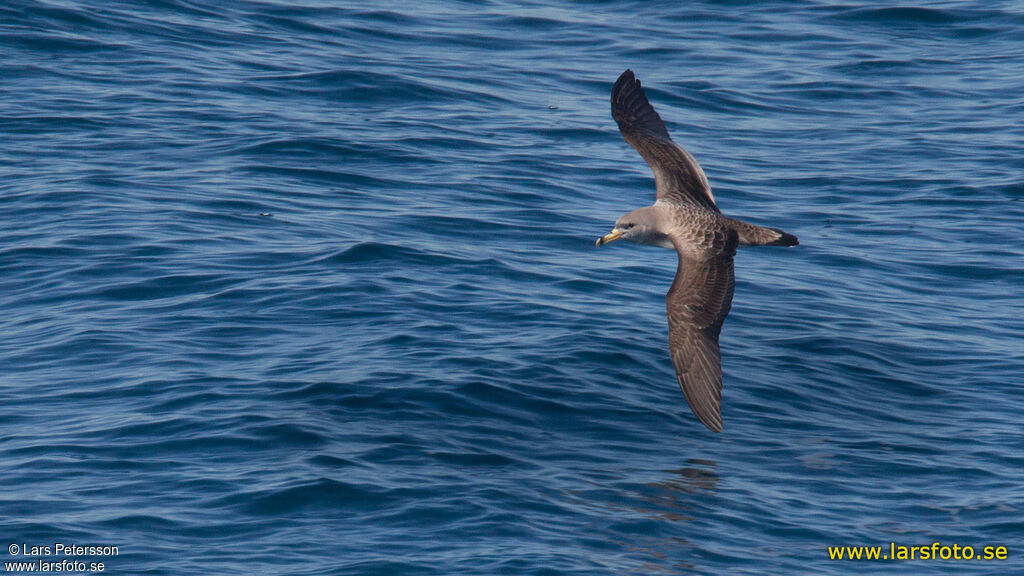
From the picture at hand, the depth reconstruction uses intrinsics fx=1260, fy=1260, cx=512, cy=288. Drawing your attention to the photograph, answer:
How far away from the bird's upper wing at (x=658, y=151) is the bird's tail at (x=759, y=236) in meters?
0.64

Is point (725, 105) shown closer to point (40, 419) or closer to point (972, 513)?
point (972, 513)

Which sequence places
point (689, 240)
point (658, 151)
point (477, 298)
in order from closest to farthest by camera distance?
point (689, 240) < point (658, 151) < point (477, 298)

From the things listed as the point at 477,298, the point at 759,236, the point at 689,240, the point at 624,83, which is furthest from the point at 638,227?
the point at 477,298

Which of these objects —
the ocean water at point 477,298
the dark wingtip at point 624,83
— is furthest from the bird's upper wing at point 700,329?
the dark wingtip at point 624,83

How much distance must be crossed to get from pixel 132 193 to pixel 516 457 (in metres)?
6.83

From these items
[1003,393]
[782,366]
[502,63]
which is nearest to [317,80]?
[502,63]

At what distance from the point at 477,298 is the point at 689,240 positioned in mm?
2609

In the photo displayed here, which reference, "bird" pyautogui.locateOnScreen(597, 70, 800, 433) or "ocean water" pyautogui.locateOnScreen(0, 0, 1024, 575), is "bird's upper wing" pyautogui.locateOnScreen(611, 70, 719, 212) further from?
"ocean water" pyautogui.locateOnScreen(0, 0, 1024, 575)

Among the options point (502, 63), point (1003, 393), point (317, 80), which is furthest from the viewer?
point (502, 63)

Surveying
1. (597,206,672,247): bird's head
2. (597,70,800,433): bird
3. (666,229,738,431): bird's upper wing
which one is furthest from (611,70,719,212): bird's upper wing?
(666,229,738,431): bird's upper wing

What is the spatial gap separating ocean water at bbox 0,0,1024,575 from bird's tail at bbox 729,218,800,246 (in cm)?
129

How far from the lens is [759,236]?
10.5m

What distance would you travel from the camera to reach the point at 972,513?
8.84 metres

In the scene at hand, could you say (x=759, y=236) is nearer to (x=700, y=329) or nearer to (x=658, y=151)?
(x=700, y=329)
